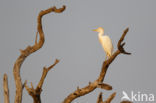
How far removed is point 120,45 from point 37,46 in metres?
0.83

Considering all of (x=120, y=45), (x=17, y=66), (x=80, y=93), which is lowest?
(x=80, y=93)

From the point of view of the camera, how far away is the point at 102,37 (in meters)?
2.71

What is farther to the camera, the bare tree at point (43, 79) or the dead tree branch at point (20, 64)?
the dead tree branch at point (20, 64)

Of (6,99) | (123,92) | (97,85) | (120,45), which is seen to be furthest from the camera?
(123,92)

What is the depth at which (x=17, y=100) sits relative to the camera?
251cm

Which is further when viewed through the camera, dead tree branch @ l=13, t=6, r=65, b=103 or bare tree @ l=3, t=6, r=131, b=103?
dead tree branch @ l=13, t=6, r=65, b=103

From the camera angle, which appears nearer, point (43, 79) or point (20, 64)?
point (43, 79)

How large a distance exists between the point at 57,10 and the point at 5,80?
692 mm

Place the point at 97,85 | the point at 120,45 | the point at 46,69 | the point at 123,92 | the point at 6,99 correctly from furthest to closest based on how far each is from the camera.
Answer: the point at 123,92
the point at 6,99
the point at 46,69
the point at 97,85
the point at 120,45

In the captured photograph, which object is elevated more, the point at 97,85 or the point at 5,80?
the point at 5,80

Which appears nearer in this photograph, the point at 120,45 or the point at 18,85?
the point at 120,45

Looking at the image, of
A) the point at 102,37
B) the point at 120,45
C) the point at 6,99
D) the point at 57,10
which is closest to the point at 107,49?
the point at 102,37

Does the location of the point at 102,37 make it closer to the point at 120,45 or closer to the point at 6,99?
the point at 120,45

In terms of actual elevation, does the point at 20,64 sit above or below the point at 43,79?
above
